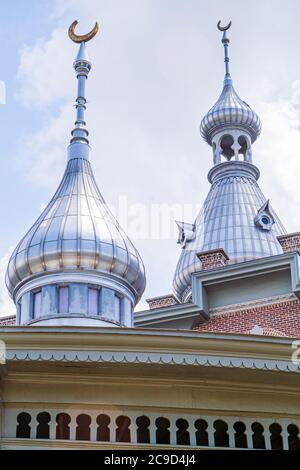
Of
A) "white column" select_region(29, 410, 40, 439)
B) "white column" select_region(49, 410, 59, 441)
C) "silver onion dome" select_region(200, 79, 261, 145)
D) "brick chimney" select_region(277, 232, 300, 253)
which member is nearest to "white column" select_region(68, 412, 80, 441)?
"white column" select_region(49, 410, 59, 441)

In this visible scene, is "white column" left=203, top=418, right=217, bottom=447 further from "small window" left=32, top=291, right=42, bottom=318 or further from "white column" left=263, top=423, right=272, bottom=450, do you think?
"small window" left=32, top=291, right=42, bottom=318

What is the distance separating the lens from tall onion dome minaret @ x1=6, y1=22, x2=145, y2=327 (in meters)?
20.4

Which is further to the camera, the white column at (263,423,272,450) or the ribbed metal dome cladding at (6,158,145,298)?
the ribbed metal dome cladding at (6,158,145,298)

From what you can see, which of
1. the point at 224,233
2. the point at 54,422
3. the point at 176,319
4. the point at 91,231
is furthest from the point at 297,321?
the point at 54,422

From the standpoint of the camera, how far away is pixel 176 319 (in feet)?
75.8

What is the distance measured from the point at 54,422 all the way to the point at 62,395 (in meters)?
0.29

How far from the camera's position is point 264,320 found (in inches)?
895

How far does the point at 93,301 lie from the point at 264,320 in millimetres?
4408

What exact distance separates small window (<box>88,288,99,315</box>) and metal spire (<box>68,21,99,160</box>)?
435 cm

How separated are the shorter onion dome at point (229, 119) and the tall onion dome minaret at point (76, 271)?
20.6 m

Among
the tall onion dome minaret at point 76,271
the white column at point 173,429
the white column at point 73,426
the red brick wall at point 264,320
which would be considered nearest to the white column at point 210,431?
the white column at point 173,429

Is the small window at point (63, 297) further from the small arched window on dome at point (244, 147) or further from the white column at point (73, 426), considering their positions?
the small arched window on dome at point (244, 147)

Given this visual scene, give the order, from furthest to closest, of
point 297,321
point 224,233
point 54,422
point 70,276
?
point 224,233, point 297,321, point 70,276, point 54,422

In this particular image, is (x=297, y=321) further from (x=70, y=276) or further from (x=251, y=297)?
(x=70, y=276)
